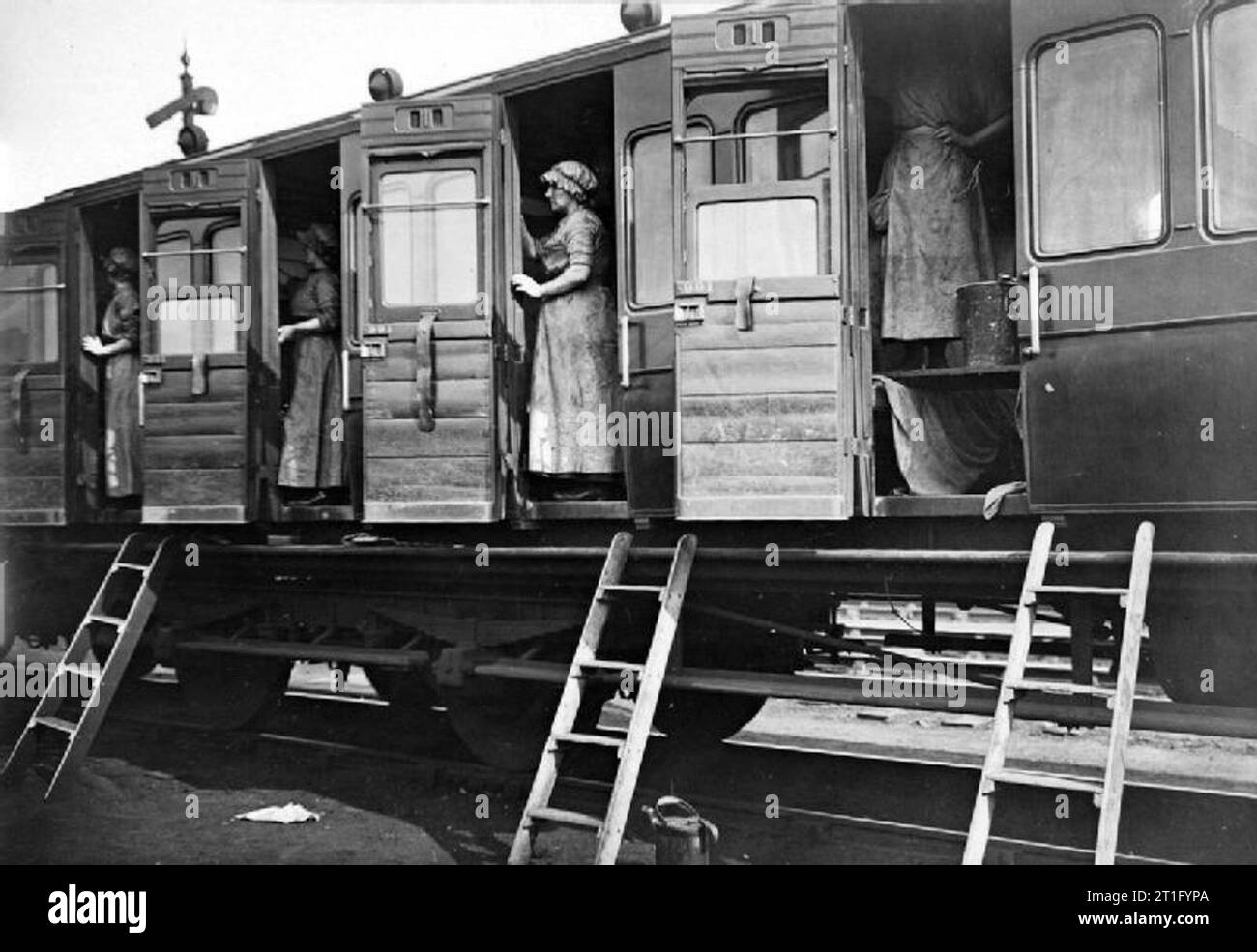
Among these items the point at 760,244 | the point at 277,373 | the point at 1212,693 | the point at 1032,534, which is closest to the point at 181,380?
the point at 277,373

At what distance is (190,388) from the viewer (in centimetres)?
736

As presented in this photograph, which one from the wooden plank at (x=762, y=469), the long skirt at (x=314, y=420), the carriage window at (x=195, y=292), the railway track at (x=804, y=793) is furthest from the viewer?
the long skirt at (x=314, y=420)

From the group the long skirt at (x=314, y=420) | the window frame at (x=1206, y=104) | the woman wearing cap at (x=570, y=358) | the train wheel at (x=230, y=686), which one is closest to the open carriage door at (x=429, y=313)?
the woman wearing cap at (x=570, y=358)

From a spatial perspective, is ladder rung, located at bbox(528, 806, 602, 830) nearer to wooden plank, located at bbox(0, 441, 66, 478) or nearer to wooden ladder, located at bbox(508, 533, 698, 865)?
wooden ladder, located at bbox(508, 533, 698, 865)

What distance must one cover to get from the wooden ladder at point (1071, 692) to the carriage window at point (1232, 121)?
1.15m

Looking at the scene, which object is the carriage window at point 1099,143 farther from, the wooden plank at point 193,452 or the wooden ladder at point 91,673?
the wooden ladder at point 91,673

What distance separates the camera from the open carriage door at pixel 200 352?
731 cm

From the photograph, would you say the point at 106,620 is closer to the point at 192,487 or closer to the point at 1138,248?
the point at 192,487

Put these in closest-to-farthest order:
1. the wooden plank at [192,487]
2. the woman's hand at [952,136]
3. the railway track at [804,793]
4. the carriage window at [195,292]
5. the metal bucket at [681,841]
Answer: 1. the metal bucket at [681,841]
2. the railway track at [804,793]
3. the woman's hand at [952,136]
4. the wooden plank at [192,487]
5. the carriage window at [195,292]

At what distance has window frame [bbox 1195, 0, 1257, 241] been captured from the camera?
181 inches

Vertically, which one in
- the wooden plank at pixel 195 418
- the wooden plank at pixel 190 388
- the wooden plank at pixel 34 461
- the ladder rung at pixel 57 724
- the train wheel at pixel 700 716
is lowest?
the ladder rung at pixel 57 724

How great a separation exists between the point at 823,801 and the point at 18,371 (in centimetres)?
578

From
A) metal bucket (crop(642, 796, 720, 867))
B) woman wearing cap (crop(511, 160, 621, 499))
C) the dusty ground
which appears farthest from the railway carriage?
metal bucket (crop(642, 796, 720, 867))

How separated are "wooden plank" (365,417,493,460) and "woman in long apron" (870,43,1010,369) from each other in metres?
1.99
